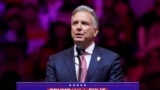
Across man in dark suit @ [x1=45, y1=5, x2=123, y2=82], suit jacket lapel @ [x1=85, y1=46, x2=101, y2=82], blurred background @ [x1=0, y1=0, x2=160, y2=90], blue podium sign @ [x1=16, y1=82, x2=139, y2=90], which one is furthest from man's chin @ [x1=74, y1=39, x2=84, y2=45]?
blurred background @ [x1=0, y1=0, x2=160, y2=90]

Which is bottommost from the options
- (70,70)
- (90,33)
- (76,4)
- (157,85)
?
(157,85)

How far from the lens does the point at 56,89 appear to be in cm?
230

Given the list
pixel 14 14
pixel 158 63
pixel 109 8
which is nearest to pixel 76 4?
pixel 109 8

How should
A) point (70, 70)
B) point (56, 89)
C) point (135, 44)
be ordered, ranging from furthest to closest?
1. point (135, 44)
2. point (70, 70)
3. point (56, 89)

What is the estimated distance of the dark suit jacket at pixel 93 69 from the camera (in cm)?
272

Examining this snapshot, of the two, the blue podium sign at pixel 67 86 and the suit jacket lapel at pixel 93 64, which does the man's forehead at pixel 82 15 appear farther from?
the blue podium sign at pixel 67 86

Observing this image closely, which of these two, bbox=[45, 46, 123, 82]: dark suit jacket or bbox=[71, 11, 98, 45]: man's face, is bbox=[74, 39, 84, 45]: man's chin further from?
bbox=[45, 46, 123, 82]: dark suit jacket

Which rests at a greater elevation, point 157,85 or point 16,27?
point 16,27

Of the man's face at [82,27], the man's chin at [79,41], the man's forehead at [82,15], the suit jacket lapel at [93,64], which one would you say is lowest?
the suit jacket lapel at [93,64]

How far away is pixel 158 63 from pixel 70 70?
2.22 meters

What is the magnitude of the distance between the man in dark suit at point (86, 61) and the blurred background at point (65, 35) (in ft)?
6.34

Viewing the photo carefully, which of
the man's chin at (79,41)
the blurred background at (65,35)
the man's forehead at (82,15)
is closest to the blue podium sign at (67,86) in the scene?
the man's chin at (79,41)

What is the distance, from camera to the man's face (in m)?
2.75

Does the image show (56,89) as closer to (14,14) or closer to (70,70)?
(70,70)
